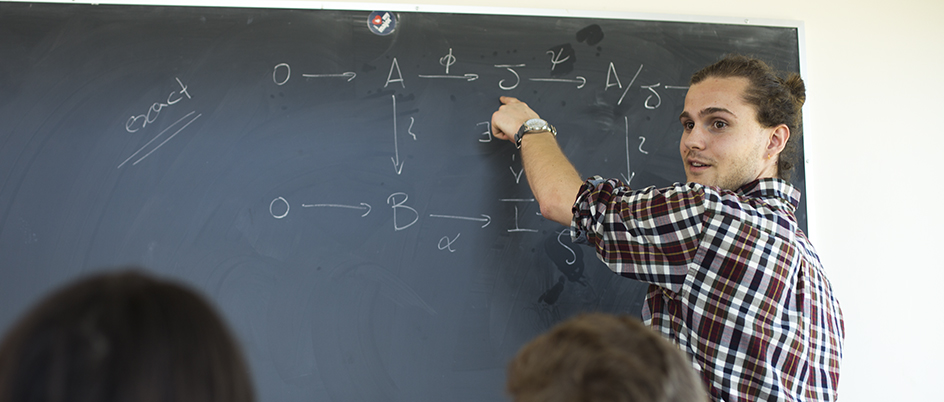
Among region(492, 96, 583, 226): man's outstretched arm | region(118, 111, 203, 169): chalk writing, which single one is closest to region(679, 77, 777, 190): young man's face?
region(492, 96, 583, 226): man's outstretched arm

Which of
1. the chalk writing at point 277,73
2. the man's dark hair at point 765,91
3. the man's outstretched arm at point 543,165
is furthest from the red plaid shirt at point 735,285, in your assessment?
the chalk writing at point 277,73

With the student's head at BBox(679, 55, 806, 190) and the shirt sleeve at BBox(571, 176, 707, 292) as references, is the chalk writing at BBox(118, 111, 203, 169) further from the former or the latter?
the student's head at BBox(679, 55, 806, 190)

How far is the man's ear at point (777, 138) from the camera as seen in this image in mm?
1430

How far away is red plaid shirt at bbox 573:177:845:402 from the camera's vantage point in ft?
3.89

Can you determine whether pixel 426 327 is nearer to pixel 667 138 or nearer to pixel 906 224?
pixel 667 138

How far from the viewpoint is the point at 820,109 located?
6.44ft

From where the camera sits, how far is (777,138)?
4.70 feet

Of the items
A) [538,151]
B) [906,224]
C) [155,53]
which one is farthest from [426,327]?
[906,224]

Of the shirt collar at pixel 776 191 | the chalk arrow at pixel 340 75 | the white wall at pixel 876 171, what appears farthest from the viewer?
the white wall at pixel 876 171

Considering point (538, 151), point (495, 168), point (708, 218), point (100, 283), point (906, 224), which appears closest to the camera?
point (100, 283)

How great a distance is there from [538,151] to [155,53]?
1177 millimetres

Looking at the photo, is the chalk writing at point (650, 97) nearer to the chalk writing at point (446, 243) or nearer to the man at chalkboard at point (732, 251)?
the man at chalkboard at point (732, 251)

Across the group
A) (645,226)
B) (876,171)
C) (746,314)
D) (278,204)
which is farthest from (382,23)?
(876,171)

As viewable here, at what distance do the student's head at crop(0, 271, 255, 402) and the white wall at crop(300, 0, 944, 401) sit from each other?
168cm
